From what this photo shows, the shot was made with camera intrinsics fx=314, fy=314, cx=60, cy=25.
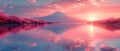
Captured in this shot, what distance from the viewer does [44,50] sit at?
395cm

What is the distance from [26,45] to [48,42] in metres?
0.37

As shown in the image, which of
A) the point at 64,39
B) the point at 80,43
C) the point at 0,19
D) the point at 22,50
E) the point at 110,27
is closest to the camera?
the point at 22,50

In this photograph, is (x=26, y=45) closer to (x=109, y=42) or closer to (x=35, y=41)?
(x=35, y=41)

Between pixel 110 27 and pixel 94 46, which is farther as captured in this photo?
pixel 110 27

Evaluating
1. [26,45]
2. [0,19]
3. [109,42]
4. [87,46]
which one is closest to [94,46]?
[87,46]

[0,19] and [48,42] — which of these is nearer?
[48,42]

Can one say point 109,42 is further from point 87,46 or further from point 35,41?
point 35,41

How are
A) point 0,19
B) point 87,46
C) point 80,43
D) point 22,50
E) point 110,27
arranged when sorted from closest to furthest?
point 22,50 → point 87,46 → point 80,43 → point 0,19 → point 110,27

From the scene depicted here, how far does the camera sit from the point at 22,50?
394 cm

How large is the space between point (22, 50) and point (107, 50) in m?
→ 1.08

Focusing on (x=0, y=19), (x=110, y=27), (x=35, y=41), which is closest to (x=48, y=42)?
(x=35, y=41)

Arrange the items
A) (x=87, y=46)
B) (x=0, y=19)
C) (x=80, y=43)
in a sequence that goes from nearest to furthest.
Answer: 1. (x=87, y=46)
2. (x=80, y=43)
3. (x=0, y=19)

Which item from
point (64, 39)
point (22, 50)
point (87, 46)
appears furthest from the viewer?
point (64, 39)

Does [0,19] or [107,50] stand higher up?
[0,19]
